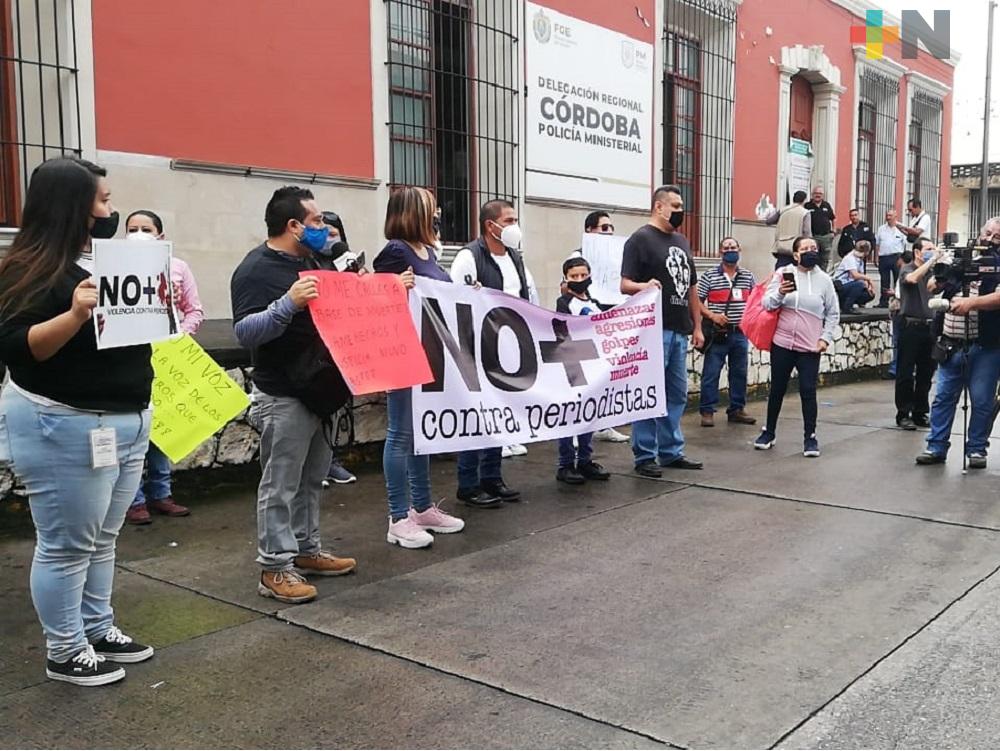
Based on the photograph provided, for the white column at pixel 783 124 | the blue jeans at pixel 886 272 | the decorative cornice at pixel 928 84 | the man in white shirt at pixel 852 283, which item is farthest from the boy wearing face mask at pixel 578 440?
the decorative cornice at pixel 928 84

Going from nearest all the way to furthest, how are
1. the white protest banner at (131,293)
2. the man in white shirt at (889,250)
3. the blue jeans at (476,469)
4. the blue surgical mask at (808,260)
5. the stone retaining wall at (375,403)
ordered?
the white protest banner at (131,293) → the blue jeans at (476,469) → the stone retaining wall at (375,403) → the blue surgical mask at (808,260) → the man in white shirt at (889,250)

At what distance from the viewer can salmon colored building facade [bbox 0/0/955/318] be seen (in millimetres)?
6840

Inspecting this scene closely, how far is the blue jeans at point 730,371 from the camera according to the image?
938 cm

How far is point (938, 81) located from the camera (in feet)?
67.7

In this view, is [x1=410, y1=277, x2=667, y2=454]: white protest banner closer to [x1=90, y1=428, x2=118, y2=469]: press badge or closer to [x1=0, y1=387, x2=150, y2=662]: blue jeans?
[x1=0, y1=387, x2=150, y2=662]: blue jeans

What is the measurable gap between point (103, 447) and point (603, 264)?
20.2 feet

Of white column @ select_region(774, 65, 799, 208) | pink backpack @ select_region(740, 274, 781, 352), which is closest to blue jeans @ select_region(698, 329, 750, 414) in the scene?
pink backpack @ select_region(740, 274, 781, 352)

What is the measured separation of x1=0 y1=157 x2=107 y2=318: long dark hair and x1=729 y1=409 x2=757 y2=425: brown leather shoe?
24.1 feet

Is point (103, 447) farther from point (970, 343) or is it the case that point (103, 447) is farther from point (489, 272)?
point (970, 343)

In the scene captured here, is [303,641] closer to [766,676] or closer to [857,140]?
[766,676]

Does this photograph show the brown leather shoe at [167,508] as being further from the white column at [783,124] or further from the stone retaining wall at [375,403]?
the white column at [783,124]

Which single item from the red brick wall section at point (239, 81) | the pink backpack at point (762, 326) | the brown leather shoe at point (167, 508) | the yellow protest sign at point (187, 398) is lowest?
the brown leather shoe at point (167, 508)

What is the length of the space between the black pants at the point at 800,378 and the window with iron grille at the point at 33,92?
5742 millimetres

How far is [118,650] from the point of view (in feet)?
11.8
